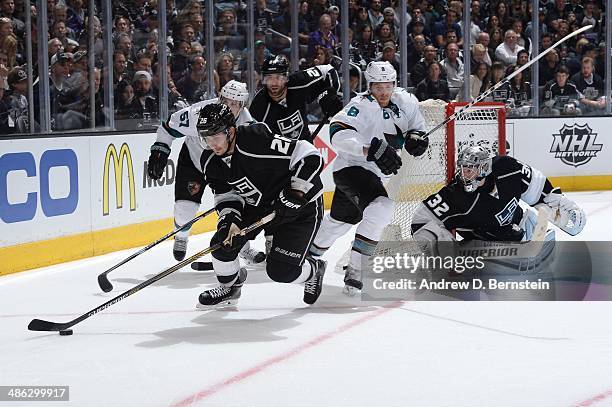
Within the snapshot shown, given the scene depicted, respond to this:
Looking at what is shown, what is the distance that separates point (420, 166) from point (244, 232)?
261 centimetres

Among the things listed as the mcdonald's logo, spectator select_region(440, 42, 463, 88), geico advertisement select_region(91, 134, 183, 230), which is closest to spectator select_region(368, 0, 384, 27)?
spectator select_region(440, 42, 463, 88)

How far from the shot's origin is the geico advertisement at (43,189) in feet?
19.6

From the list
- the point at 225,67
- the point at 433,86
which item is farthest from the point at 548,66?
the point at 225,67

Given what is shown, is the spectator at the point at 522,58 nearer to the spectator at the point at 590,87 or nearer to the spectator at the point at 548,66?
the spectator at the point at 548,66

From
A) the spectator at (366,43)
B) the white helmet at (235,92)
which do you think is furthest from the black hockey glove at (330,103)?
the spectator at (366,43)

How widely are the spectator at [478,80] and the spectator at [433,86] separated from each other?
184 millimetres

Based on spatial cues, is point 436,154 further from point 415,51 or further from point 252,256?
point 415,51

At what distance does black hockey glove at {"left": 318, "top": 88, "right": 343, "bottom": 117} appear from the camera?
19.6 feet

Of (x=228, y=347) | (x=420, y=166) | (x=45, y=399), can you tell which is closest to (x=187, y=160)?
(x=420, y=166)

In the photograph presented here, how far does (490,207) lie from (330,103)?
3.58 ft

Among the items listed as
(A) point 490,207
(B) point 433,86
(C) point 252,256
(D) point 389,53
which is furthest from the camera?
(B) point 433,86

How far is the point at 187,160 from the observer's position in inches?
244

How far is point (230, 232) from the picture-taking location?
4621 mm

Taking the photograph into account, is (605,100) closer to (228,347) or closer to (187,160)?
(187,160)
